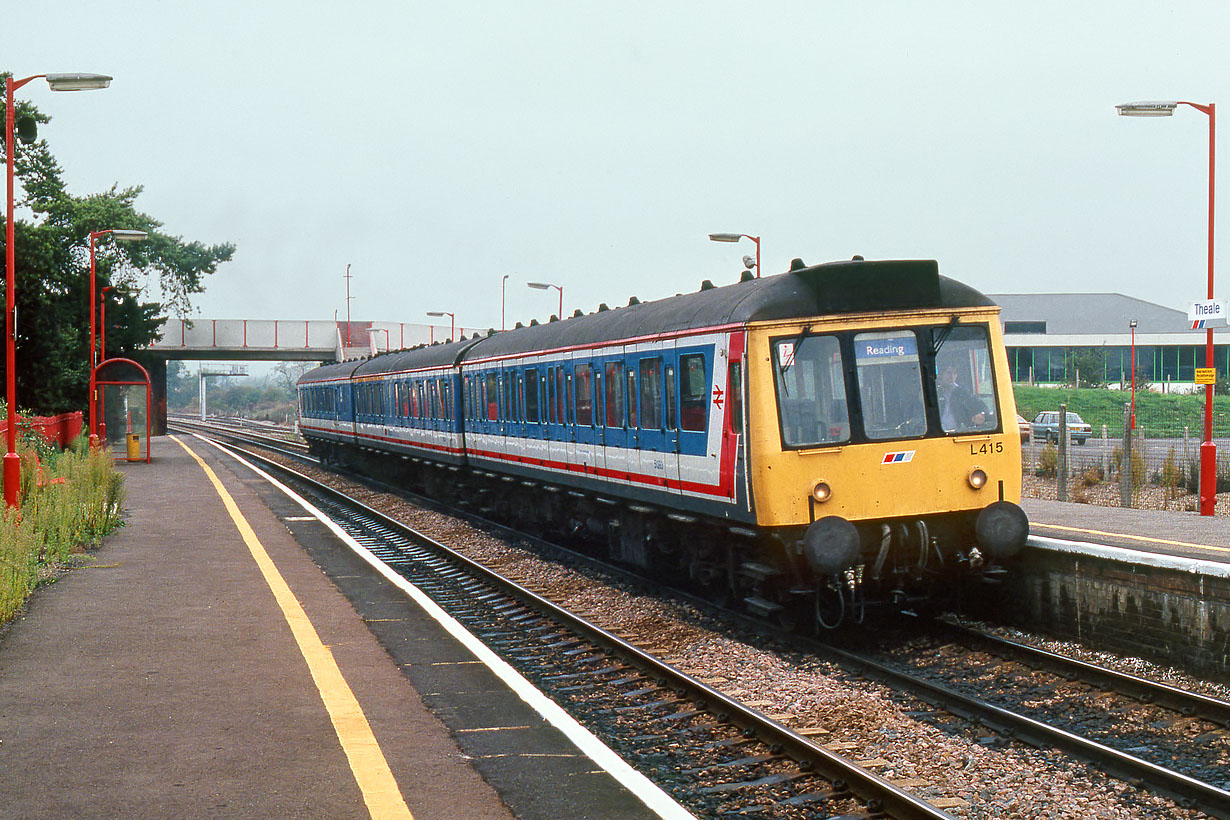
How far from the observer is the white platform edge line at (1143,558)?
9.38m

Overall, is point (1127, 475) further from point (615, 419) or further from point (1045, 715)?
point (1045, 715)

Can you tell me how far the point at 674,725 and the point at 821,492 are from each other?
9.50 feet

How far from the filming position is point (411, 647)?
9.98m

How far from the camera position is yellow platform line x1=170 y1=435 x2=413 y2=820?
5.89m

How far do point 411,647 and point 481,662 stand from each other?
81 cm

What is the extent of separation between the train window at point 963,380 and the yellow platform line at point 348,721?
5490 millimetres

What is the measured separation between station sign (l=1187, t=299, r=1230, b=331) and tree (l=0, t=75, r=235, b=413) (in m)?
33.9

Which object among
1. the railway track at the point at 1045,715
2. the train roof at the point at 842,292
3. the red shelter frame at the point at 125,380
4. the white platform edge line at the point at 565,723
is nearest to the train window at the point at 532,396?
the white platform edge line at the point at 565,723

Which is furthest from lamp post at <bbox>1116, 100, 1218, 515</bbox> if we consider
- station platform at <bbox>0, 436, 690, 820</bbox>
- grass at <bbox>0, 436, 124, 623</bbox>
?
grass at <bbox>0, 436, 124, 623</bbox>

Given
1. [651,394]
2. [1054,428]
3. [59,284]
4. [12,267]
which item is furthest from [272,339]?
[651,394]

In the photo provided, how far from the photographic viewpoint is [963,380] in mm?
10922

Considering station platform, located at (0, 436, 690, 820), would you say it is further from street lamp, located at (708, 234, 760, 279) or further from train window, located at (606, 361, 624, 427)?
street lamp, located at (708, 234, 760, 279)

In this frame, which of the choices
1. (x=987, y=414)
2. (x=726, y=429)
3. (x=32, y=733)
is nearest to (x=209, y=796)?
(x=32, y=733)

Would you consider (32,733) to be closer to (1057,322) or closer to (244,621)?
(244,621)
